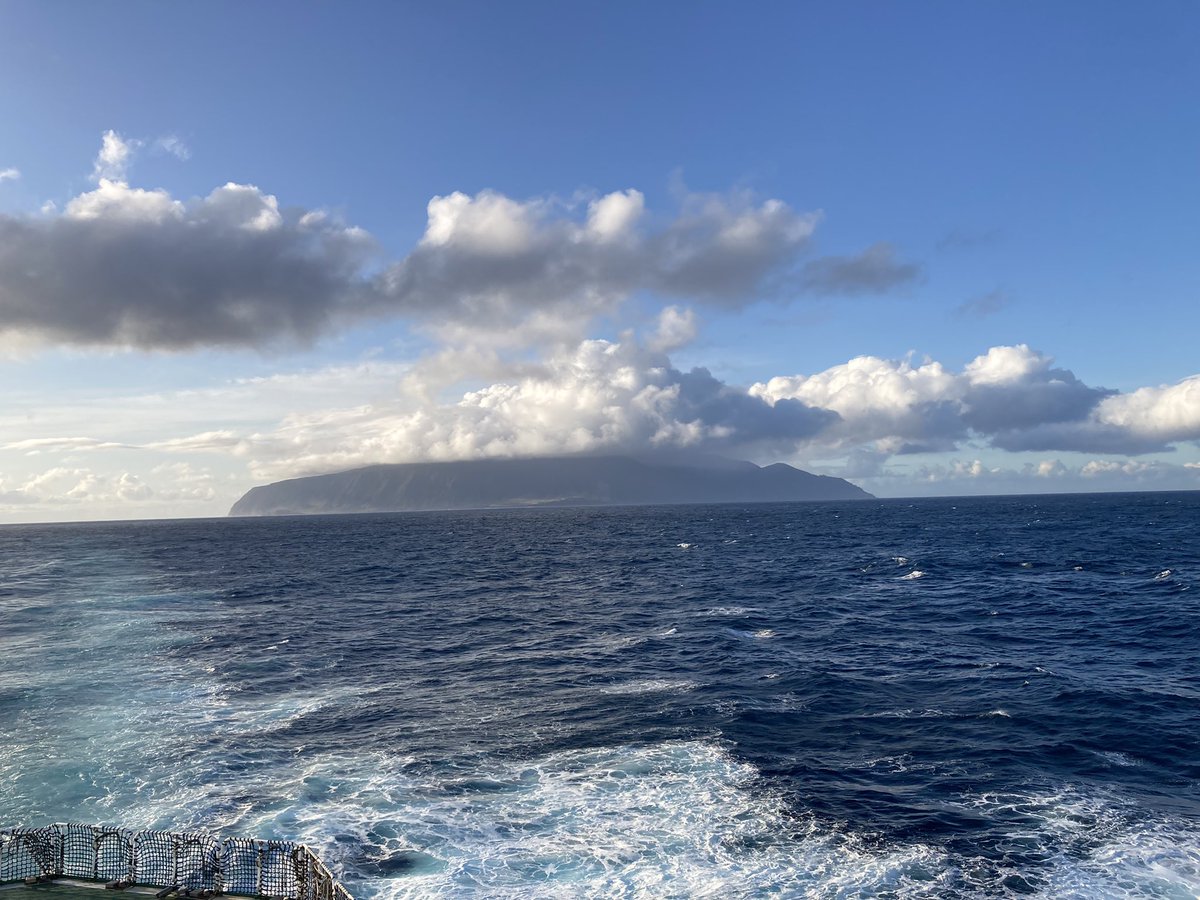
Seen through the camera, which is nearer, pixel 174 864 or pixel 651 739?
pixel 174 864

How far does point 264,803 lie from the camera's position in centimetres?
3575

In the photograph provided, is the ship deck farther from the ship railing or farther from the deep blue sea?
the deep blue sea

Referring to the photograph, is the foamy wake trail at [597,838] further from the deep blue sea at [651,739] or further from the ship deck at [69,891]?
the ship deck at [69,891]

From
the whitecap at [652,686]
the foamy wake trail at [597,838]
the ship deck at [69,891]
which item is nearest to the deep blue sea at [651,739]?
the foamy wake trail at [597,838]

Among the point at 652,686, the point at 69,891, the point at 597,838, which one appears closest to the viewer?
the point at 69,891

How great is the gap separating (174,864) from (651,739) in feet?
82.0

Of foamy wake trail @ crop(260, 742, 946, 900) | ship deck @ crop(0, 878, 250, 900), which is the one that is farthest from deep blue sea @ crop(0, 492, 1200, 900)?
→ ship deck @ crop(0, 878, 250, 900)

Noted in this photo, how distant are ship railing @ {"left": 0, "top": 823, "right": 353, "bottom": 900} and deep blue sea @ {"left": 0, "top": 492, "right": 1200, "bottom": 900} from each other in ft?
8.66

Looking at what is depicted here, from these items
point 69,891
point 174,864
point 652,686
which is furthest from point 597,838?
point 652,686

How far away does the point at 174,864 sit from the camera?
92.6 feet

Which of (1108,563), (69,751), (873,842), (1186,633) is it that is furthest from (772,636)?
(1108,563)

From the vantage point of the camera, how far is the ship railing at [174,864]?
25922mm

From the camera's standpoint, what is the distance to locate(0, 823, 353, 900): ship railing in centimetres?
2592

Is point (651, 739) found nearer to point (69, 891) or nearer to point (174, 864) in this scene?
point (174, 864)
